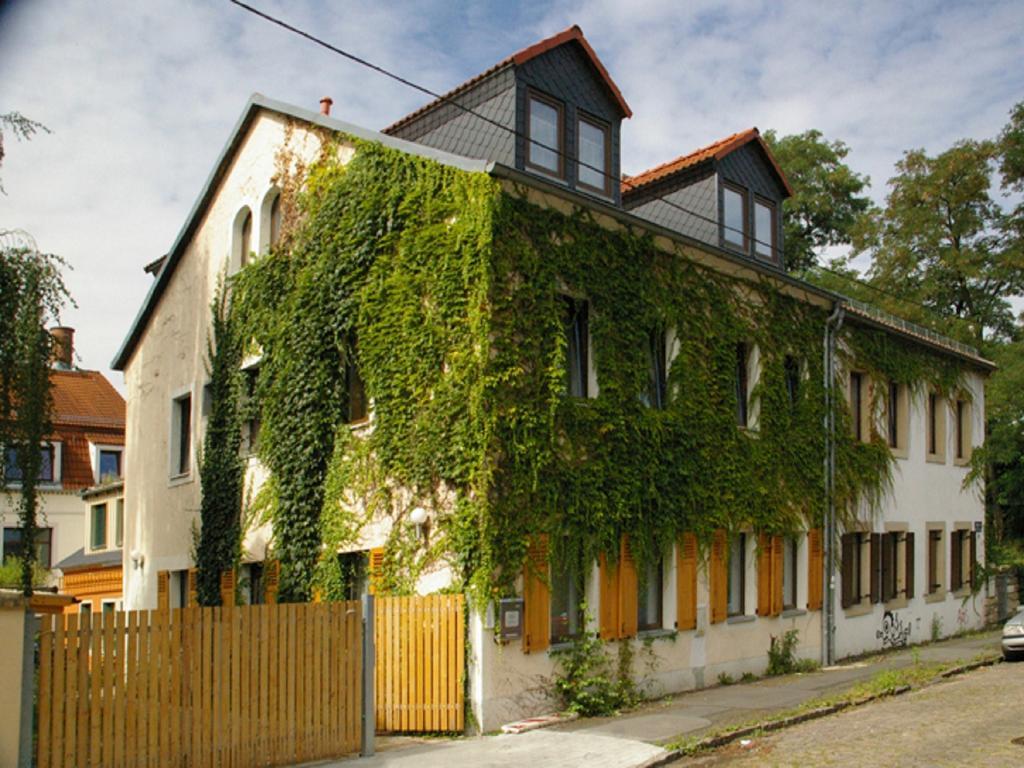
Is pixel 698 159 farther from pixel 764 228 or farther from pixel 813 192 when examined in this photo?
pixel 813 192

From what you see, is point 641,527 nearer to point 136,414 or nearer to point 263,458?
point 263,458

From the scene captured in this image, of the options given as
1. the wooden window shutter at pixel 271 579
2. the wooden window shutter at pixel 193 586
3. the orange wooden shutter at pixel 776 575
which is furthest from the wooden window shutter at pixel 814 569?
the wooden window shutter at pixel 193 586

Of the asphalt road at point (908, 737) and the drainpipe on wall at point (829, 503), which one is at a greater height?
the drainpipe on wall at point (829, 503)

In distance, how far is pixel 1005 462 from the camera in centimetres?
2742

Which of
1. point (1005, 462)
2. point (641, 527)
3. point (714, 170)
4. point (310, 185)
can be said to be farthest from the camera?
point (1005, 462)

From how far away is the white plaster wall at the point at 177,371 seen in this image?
19.3m

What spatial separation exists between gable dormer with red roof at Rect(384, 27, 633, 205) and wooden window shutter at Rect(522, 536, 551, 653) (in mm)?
5789

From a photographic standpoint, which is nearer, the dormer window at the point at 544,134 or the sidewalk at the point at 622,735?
the sidewalk at the point at 622,735

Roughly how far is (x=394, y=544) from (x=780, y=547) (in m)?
7.31

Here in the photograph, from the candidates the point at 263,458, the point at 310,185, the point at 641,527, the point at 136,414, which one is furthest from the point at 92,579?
the point at 641,527

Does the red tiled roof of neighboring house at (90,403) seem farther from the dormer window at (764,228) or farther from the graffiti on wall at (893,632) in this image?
the graffiti on wall at (893,632)

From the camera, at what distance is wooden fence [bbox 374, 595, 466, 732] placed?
13.1 meters

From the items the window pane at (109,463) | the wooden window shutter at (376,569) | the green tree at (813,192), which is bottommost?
the wooden window shutter at (376,569)

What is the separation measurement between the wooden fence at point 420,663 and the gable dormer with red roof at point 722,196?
371 inches
